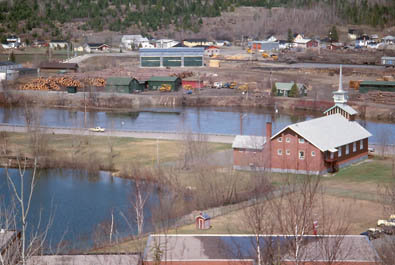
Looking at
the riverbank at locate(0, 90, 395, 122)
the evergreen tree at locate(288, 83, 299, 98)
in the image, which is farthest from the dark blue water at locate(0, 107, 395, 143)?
the evergreen tree at locate(288, 83, 299, 98)

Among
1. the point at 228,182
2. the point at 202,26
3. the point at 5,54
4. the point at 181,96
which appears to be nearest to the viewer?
the point at 228,182

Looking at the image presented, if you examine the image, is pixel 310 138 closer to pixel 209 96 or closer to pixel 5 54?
pixel 209 96

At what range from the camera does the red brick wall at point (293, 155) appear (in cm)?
2045

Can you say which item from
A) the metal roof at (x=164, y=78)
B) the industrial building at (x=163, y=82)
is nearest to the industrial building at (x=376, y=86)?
the industrial building at (x=163, y=82)

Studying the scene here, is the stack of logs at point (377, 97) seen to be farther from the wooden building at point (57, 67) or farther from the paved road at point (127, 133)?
the wooden building at point (57, 67)

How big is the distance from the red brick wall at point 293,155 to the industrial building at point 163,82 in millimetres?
21464

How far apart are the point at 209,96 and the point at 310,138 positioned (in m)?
18.6

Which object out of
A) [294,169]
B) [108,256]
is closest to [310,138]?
[294,169]

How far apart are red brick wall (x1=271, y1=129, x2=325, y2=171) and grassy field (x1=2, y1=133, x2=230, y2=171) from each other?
2.81m

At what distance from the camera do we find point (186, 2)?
87.8m

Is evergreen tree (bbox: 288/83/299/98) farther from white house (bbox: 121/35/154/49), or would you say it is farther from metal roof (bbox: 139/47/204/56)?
white house (bbox: 121/35/154/49)

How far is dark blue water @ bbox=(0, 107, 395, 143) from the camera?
96.4 feet

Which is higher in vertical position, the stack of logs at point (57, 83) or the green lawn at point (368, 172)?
the green lawn at point (368, 172)

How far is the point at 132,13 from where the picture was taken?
8106 cm
